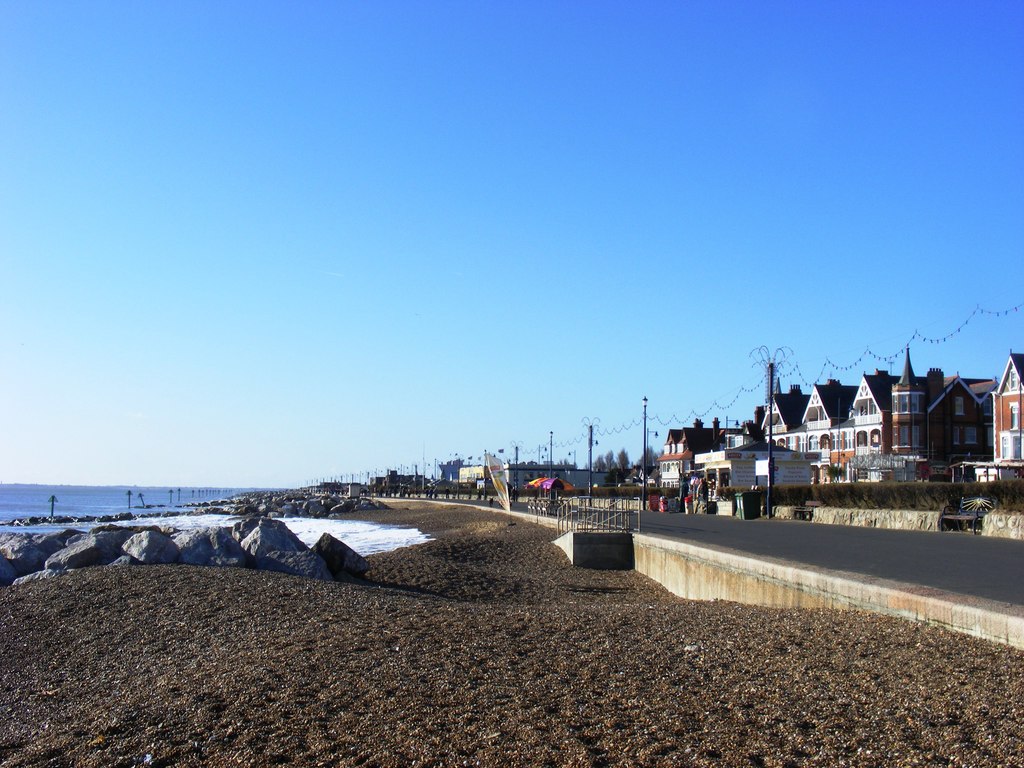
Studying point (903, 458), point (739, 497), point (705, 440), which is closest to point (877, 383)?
point (903, 458)

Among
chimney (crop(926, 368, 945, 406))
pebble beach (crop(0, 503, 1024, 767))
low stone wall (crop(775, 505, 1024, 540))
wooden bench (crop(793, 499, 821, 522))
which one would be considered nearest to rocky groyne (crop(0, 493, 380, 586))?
pebble beach (crop(0, 503, 1024, 767))

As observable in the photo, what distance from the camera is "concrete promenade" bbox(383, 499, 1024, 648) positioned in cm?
772

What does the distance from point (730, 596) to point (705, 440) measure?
3243 inches

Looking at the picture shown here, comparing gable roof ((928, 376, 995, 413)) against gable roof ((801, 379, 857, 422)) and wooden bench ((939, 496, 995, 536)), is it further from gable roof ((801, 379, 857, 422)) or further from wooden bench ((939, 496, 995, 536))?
wooden bench ((939, 496, 995, 536))

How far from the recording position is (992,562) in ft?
44.4

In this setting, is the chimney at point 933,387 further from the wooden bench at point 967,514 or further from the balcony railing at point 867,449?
the wooden bench at point 967,514

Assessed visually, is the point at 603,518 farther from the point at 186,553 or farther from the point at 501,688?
the point at 501,688

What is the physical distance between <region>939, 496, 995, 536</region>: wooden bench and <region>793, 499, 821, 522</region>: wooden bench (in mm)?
5901

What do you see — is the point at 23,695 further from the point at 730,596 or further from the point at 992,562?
the point at 992,562

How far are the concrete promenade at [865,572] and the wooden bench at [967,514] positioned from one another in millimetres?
792

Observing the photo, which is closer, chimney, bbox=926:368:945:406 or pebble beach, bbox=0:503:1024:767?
pebble beach, bbox=0:503:1024:767

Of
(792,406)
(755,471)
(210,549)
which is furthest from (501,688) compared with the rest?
(792,406)

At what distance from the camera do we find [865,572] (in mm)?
12055

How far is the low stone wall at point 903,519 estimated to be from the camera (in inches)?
797
